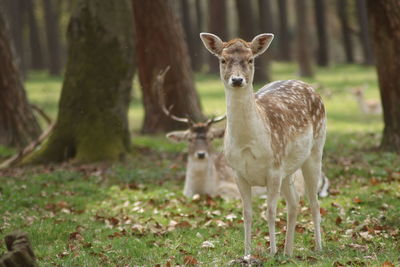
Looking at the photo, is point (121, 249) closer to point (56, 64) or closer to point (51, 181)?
point (51, 181)

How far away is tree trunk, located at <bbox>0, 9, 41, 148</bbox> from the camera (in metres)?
12.4

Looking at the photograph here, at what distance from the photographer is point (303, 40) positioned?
2720cm

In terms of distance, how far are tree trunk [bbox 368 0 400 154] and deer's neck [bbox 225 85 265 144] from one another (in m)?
5.25

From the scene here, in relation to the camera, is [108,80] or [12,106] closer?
[108,80]

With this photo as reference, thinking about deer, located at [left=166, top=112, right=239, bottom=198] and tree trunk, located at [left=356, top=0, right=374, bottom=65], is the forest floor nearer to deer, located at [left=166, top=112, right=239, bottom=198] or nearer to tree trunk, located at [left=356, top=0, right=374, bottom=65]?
deer, located at [left=166, top=112, right=239, bottom=198]

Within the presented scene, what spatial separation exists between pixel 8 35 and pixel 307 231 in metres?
7.88

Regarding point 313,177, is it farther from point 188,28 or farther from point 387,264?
A: point 188,28

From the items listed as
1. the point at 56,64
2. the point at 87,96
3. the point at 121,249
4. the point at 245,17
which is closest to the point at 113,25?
the point at 87,96

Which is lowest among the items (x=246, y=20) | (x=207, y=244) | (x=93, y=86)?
(x=207, y=244)

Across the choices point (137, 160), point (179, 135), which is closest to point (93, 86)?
point (137, 160)

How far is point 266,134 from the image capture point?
5.57m

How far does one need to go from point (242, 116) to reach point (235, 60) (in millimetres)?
452

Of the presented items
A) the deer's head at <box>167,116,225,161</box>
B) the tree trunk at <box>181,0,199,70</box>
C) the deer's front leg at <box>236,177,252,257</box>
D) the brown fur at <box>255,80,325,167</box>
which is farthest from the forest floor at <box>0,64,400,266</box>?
the tree trunk at <box>181,0,199,70</box>

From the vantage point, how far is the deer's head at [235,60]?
5273 millimetres
